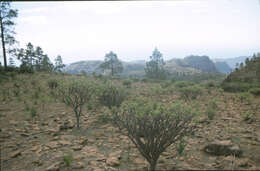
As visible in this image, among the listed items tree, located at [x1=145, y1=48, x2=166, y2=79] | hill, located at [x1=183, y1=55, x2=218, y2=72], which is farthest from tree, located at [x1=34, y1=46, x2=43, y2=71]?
hill, located at [x1=183, y1=55, x2=218, y2=72]

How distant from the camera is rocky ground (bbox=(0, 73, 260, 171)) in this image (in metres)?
3.08

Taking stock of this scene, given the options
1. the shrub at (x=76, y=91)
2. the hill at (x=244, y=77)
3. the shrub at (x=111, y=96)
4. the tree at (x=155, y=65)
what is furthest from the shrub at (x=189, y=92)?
the tree at (x=155, y=65)

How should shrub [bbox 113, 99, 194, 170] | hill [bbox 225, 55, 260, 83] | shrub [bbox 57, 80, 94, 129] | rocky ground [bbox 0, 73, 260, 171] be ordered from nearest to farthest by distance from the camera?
shrub [bbox 113, 99, 194, 170] → rocky ground [bbox 0, 73, 260, 171] → shrub [bbox 57, 80, 94, 129] → hill [bbox 225, 55, 260, 83]

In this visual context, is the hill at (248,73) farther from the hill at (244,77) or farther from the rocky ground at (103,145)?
the rocky ground at (103,145)

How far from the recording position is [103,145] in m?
4.05

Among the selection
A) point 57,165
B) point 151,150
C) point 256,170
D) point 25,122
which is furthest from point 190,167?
point 25,122

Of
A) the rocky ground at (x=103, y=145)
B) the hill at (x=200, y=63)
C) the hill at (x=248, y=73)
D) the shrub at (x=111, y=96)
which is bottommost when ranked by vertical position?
the rocky ground at (x=103, y=145)

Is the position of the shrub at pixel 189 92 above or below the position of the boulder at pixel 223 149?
above

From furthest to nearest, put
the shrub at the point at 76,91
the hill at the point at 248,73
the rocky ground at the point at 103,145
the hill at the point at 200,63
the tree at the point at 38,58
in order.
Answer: the hill at the point at 200,63
the tree at the point at 38,58
the hill at the point at 248,73
the shrub at the point at 76,91
the rocky ground at the point at 103,145

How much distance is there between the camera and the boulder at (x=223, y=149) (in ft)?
10.2

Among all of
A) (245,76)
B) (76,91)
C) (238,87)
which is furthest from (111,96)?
(245,76)

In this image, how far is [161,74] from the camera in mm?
36875

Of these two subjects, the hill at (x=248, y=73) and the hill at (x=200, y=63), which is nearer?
the hill at (x=248, y=73)

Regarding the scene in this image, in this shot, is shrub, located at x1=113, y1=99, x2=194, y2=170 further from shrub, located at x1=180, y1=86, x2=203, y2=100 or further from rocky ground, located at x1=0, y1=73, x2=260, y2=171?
shrub, located at x1=180, y1=86, x2=203, y2=100
